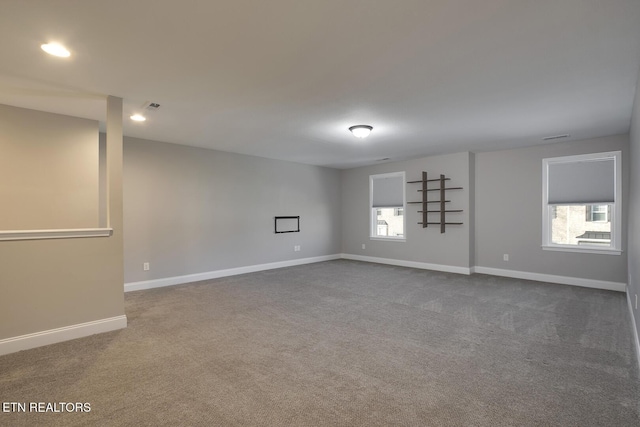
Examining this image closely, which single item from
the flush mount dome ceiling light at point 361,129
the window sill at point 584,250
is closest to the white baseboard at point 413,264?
the window sill at point 584,250

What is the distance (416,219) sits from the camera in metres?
7.14

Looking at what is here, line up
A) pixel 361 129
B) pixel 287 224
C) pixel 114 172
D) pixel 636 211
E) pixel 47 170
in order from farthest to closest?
pixel 287 224, pixel 361 129, pixel 47 170, pixel 114 172, pixel 636 211

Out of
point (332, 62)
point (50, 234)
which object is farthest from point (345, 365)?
point (50, 234)

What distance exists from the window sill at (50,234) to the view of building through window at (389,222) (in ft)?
19.0

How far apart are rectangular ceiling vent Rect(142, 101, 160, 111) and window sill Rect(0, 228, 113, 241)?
1401mm

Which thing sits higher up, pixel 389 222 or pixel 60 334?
pixel 389 222

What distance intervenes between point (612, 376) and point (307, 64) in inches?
129

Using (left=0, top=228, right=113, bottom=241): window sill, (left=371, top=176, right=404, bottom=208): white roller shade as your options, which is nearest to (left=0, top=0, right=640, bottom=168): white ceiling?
(left=0, top=228, right=113, bottom=241): window sill

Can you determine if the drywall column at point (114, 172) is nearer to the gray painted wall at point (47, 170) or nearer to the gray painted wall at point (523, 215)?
the gray painted wall at point (47, 170)

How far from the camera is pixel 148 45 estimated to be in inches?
93.6

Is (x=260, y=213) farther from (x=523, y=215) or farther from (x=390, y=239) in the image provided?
(x=523, y=215)

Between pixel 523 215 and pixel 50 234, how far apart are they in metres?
6.76

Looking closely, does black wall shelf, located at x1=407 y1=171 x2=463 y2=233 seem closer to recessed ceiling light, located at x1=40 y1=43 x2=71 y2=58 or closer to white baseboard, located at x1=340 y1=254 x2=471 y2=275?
white baseboard, located at x1=340 y1=254 x2=471 y2=275

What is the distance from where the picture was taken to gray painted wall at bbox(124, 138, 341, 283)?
5152 mm
